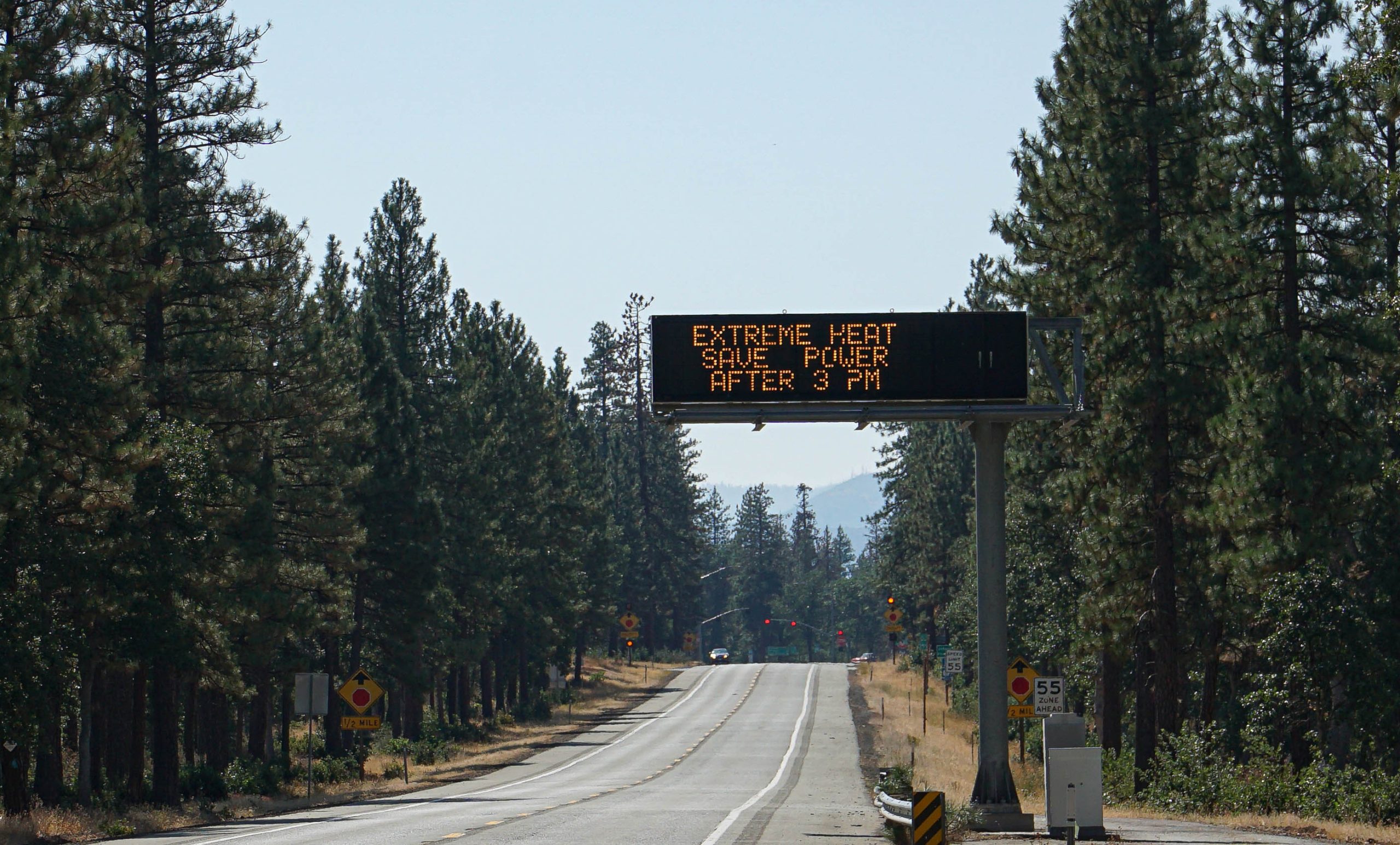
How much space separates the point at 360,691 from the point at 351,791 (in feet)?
15.0

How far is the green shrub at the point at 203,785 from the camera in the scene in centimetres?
3403

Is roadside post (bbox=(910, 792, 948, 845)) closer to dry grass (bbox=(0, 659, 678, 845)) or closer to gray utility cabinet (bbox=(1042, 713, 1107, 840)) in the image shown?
gray utility cabinet (bbox=(1042, 713, 1107, 840))

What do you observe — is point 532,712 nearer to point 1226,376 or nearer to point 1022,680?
point 1022,680

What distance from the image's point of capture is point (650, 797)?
30812mm

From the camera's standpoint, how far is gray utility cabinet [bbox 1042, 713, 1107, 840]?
1852cm

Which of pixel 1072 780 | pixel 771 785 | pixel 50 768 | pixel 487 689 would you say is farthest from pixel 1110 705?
pixel 487 689

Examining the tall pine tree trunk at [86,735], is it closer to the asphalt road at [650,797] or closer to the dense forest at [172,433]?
the dense forest at [172,433]

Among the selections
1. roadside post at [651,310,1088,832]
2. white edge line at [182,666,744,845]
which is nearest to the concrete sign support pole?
roadside post at [651,310,1088,832]

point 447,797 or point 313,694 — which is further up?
point 313,694

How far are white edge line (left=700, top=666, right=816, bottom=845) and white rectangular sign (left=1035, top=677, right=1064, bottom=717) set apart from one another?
19.2 ft

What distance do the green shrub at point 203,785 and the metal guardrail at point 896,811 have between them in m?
17.5

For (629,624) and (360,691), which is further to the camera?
(629,624)

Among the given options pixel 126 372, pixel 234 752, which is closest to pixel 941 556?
pixel 234 752

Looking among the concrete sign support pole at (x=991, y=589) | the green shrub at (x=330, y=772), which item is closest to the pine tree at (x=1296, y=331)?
the concrete sign support pole at (x=991, y=589)
